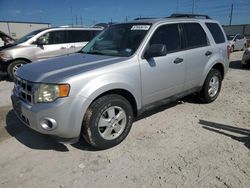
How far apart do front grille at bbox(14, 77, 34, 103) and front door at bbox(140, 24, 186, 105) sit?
63.7 inches

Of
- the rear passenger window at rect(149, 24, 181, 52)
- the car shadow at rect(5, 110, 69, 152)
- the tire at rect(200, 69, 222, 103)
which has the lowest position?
the car shadow at rect(5, 110, 69, 152)

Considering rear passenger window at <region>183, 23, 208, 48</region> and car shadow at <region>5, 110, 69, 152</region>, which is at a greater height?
rear passenger window at <region>183, 23, 208, 48</region>

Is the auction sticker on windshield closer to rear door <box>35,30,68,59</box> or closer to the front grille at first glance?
the front grille

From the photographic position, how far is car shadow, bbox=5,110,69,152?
12.0ft

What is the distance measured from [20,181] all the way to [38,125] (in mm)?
688

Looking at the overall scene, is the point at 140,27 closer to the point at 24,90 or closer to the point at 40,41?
the point at 24,90

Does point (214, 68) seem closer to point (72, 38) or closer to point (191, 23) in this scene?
point (191, 23)

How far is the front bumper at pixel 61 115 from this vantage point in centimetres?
298

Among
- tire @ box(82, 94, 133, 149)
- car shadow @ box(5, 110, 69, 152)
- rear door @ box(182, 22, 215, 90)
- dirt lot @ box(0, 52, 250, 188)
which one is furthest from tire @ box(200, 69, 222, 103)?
car shadow @ box(5, 110, 69, 152)

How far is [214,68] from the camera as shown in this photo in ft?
17.7

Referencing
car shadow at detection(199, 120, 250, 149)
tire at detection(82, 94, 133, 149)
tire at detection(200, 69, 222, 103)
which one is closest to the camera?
tire at detection(82, 94, 133, 149)

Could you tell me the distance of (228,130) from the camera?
4.09 metres

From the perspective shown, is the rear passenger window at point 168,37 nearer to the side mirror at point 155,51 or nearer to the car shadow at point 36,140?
the side mirror at point 155,51

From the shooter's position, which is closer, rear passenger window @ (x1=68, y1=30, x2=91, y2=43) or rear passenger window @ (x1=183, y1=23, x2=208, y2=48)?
rear passenger window @ (x1=183, y1=23, x2=208, y2=48)
